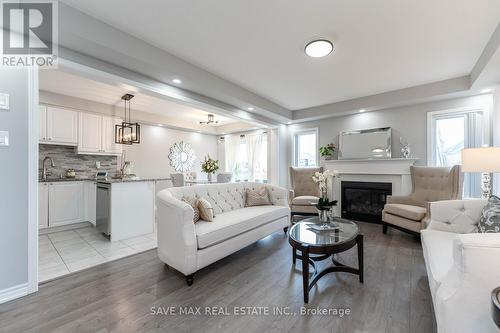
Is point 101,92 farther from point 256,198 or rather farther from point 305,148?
A: point 305,148

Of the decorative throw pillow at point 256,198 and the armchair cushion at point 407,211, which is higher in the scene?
the decorative throw pillow at point 256,198

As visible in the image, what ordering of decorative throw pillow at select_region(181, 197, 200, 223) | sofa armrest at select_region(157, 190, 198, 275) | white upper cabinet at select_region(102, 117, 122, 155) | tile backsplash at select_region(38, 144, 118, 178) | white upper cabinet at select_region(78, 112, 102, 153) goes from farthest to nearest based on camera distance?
white upper cabinet at select_region(102, 117, 122, 155), white upper cabinet at select_region(78, 112, 102, 153), tile backsplash at select_region(38, 144, 118, 178), decorative throw pillow at select_region(181, 197, 200, 223), sofa armrest at select_region(157, 190, 198, 275)

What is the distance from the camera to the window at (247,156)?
6879 millimetres

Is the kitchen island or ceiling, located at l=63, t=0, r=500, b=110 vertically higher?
ceiling, located at l=63, t=0, r=500, b=110

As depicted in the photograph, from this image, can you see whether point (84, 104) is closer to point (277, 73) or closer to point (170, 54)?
point (170, 54)

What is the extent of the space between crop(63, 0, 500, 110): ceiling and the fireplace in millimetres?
2158

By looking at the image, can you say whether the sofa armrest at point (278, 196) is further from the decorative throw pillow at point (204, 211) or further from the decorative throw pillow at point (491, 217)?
the decorative throw pillow at point (491, 217)

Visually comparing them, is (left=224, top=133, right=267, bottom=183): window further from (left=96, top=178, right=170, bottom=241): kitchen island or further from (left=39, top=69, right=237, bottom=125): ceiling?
(left=96, top=178, right=170, bottom=241): kitchen island

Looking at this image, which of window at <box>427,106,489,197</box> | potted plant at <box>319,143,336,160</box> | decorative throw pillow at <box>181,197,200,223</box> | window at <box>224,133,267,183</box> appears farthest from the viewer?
window at <box>224,133,267,183</box>

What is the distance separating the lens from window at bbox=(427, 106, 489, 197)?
3.68 metres

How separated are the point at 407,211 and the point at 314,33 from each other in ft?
9.45

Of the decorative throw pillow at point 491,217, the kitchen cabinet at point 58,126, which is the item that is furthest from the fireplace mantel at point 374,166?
the kitchen cabinet at point 58,126

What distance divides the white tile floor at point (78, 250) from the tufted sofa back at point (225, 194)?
1085 mm

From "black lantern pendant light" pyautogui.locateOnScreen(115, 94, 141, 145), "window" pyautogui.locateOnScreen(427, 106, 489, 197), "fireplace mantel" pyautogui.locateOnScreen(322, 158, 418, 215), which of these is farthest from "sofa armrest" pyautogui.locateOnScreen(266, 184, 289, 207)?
"black lantern pendant light" pyautogui.locateOnScreen(115, 94, 141, 145)
